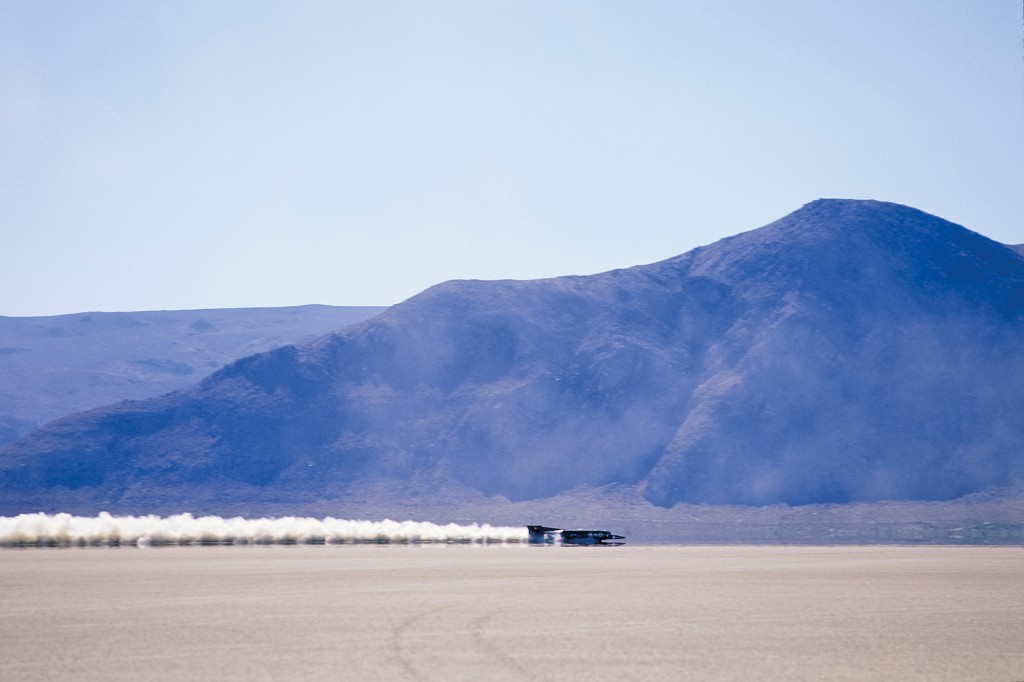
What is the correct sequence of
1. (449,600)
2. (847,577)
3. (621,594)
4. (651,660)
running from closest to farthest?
(651,660), (449,600), (621,594), (847,577)

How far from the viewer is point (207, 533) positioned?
105375 mm

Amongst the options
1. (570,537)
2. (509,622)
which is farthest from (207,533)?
(509,622)

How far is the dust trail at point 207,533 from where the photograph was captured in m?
100

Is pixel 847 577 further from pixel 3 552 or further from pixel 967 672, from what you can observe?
pixel 3 552

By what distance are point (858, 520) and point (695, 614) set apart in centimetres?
17098

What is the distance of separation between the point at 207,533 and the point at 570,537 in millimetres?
34064

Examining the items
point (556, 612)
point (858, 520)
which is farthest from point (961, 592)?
point (858, 520)

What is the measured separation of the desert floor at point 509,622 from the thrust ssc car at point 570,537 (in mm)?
41080

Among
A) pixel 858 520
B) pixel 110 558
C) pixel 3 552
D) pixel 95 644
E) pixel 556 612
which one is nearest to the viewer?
pixel 95 644

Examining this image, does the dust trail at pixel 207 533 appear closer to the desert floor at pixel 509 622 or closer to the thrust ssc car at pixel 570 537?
the thrust ssc car at pixel 570 537

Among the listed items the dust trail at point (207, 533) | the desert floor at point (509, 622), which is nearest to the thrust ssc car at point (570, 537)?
the dust trail at point (207, 533)

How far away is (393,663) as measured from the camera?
25703 millimetres

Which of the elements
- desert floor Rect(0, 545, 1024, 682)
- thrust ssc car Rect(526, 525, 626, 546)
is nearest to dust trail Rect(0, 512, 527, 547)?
thrust ssc car Rect(526, 525, 626, 546)

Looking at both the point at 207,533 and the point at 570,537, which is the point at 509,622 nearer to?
the point at 570,537
